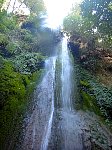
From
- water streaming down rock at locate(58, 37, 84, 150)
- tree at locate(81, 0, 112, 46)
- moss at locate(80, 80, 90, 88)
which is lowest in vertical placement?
water streaming down rock at locate(58, 37, 84, 150)

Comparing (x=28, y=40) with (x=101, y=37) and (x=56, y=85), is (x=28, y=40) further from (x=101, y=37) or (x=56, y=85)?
(x=56, y=85)

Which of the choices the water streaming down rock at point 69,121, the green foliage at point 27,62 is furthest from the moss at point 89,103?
the green foliage at point 27,62

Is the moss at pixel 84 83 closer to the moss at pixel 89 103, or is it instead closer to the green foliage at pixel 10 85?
the moss at pixel 89 103

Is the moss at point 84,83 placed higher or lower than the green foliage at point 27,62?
lower

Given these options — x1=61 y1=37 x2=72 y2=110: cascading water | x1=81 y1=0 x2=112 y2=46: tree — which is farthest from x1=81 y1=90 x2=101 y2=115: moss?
x1=81 y1=0 x2=112 y2=46: tree

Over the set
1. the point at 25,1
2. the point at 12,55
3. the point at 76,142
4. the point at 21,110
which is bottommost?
the point at 76,142

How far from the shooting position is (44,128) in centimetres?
1096

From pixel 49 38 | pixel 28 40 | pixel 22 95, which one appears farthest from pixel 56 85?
pixel 49 38

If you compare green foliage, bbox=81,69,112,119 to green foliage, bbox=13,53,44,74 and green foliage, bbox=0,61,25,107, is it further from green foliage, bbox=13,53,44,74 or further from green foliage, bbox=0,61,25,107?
green foliage, bbox=0,61,25,107

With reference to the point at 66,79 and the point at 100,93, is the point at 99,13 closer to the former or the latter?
the point at 66,79

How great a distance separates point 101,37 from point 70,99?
27.9 feet

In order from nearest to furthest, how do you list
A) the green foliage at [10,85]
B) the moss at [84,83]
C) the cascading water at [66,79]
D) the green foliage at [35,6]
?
1. the green foliage at [10,85]
2. the cascading water at [66,79]
3. the moss at [84,83]
4. the green foliage at [35,6]

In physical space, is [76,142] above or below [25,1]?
below

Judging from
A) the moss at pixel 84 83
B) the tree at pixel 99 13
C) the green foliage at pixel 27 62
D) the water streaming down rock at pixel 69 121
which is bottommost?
the water streaming down rock at pixel 69 121
